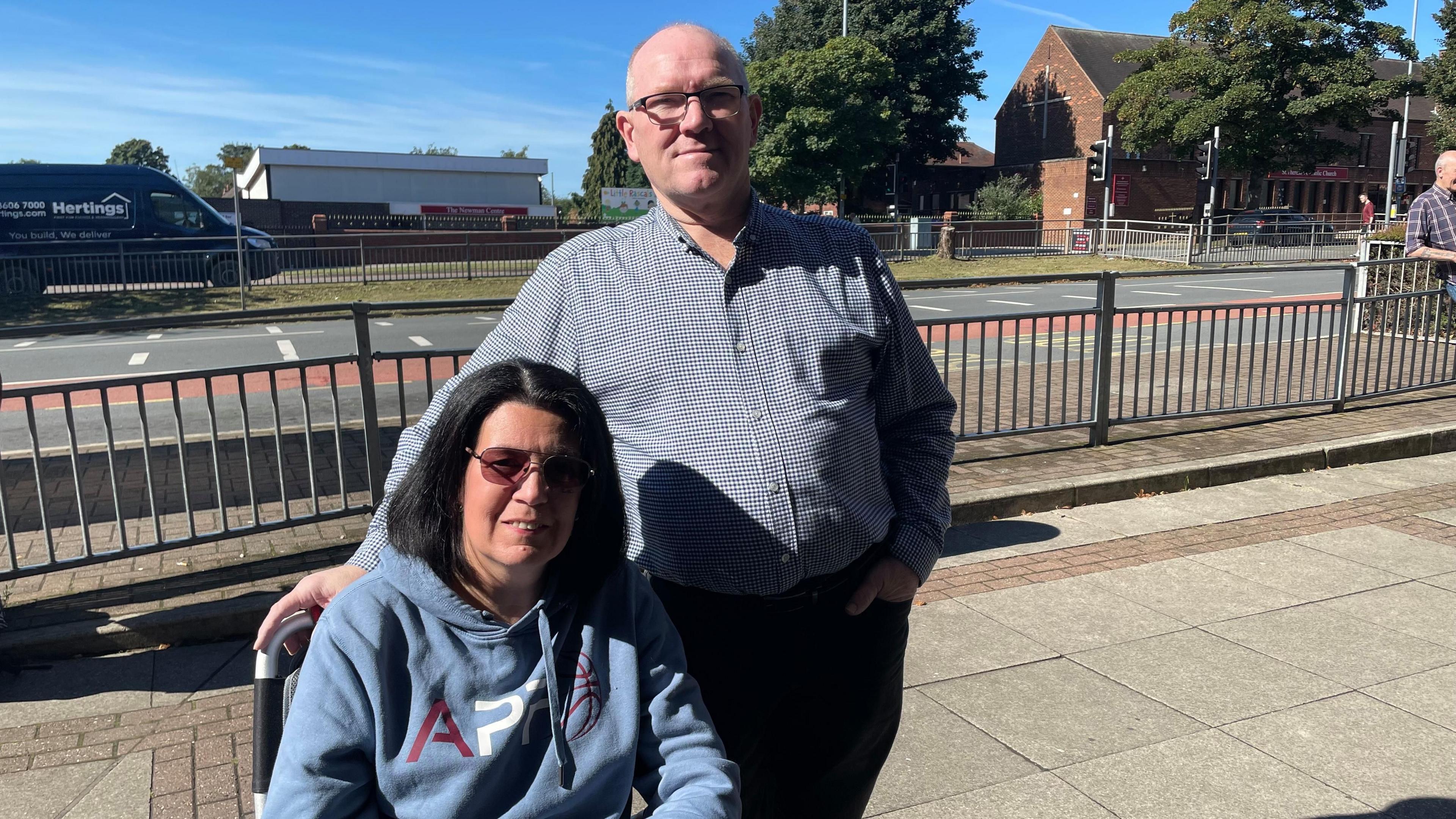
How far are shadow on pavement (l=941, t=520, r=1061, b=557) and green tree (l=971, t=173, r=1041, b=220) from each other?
Result: 40.3 meters

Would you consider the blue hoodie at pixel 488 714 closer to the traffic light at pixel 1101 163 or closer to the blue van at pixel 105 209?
the blue van at pixel 105 209

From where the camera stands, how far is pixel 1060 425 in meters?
7.35

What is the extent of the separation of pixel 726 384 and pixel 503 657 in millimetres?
627

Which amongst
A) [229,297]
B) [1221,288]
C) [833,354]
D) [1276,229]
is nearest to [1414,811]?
[833,354]

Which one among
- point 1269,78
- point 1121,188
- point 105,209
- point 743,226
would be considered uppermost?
point 1269,78

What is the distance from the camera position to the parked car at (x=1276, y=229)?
1241 inches

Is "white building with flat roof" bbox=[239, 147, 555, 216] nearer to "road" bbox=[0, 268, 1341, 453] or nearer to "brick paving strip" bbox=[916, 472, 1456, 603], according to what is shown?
"road" bbox=[0, 268, 1341, 453]

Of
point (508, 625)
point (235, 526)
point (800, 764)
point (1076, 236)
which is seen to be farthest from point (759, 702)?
point (1076, 236)

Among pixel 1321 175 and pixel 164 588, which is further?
pixel 1321 175

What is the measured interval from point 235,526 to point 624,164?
67.4 m

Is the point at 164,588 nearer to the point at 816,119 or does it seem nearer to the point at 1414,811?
the point at 1414,811

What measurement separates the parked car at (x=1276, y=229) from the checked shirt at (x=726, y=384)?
3215 centimetres

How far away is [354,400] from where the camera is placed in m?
9.67

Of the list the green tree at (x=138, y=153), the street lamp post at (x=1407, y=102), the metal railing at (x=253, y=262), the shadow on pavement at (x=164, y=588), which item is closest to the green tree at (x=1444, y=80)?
the street lamp post at (x=1407, y=102)
